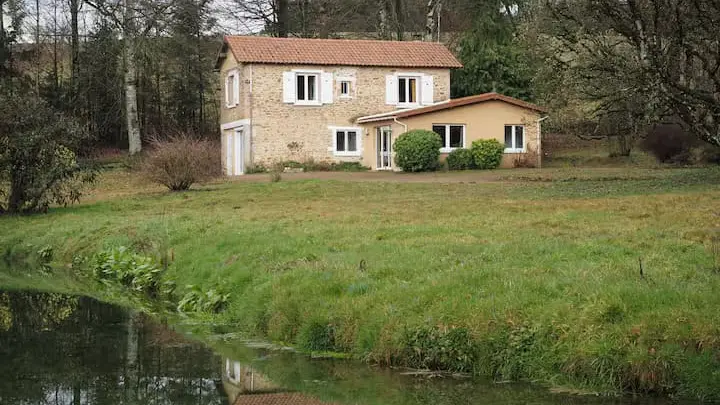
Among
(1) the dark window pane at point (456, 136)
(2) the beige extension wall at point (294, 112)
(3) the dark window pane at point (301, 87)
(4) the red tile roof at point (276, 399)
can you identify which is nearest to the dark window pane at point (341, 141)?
(2) the beige extension wall at point (294, 112)

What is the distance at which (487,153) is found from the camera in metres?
43.5

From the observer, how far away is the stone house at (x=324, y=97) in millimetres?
44719

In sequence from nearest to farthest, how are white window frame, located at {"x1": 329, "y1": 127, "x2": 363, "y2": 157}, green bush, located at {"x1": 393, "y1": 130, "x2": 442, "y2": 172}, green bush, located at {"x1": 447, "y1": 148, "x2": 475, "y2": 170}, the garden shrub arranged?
the garden shrub < green bush, located at {"x1": 393, "y1": 130, "x2": 442, "y2": 172} < green bush, located at {"x1": 447, "y1": 148, "x2": 475, "y2": 170} < white window frame, located at {"x1": 329, "y1": 127, "x2": 363, "y2": 157}

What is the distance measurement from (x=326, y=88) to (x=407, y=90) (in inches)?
163

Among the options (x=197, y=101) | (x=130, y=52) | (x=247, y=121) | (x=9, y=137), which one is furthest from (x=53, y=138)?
(x=197, y=101)

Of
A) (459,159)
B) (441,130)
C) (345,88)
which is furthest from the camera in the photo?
(345,88)

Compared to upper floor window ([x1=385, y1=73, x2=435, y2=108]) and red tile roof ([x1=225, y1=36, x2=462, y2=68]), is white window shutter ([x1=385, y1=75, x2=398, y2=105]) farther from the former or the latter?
red tile roof ([x1=225, y1=36, x2=462, y2=68])

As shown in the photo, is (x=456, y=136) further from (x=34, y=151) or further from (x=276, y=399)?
(x=276, y=399)

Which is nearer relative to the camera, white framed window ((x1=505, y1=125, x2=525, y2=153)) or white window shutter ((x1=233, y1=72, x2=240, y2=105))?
white framed window ((x1=505, y1=125, x2=525, y2=153))

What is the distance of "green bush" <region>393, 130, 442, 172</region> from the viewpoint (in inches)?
1633

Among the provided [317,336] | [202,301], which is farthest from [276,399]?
[202,301]

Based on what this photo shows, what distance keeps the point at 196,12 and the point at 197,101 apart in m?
10.8

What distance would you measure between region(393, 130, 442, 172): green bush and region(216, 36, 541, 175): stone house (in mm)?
1901

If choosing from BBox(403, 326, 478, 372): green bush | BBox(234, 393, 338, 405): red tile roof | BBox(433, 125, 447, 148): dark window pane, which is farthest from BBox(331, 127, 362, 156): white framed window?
BBox(234, 393, 338, 405): red tile roof
